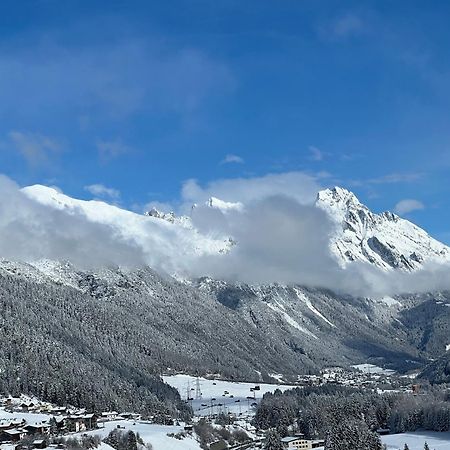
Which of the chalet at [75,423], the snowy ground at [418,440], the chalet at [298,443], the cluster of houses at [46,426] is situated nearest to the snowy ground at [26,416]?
the cluster of houses at [46,426]

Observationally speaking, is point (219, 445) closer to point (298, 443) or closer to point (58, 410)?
point (298, 443)

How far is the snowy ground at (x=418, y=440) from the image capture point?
14812 cm

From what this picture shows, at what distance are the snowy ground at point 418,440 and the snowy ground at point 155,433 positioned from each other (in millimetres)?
42519

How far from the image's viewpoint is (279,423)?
18950 cm

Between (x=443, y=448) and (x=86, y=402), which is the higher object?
(x=86, y=402)

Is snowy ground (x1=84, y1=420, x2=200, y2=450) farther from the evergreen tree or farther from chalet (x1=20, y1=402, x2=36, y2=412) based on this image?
chalet (x1=20, y1=402, x2=36, y2=412)

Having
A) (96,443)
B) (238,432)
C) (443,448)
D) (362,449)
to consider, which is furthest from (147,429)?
(443,448)

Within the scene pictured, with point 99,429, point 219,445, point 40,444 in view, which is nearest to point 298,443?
point 219,445

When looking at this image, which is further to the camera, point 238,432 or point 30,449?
point 238,432

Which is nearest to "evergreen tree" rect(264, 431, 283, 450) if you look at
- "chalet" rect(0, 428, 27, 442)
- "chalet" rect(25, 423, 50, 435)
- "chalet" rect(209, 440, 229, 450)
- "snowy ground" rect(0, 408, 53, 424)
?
"chalet" rect(209, 440, 229, 450)

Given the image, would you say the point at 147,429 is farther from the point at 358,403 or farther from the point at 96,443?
the point at 358,403

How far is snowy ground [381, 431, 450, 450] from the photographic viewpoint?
14812 centimetres

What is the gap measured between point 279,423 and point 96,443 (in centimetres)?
7466

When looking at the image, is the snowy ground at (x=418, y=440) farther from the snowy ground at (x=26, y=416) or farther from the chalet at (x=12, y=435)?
the snowy ground at (x=26, y=416)
